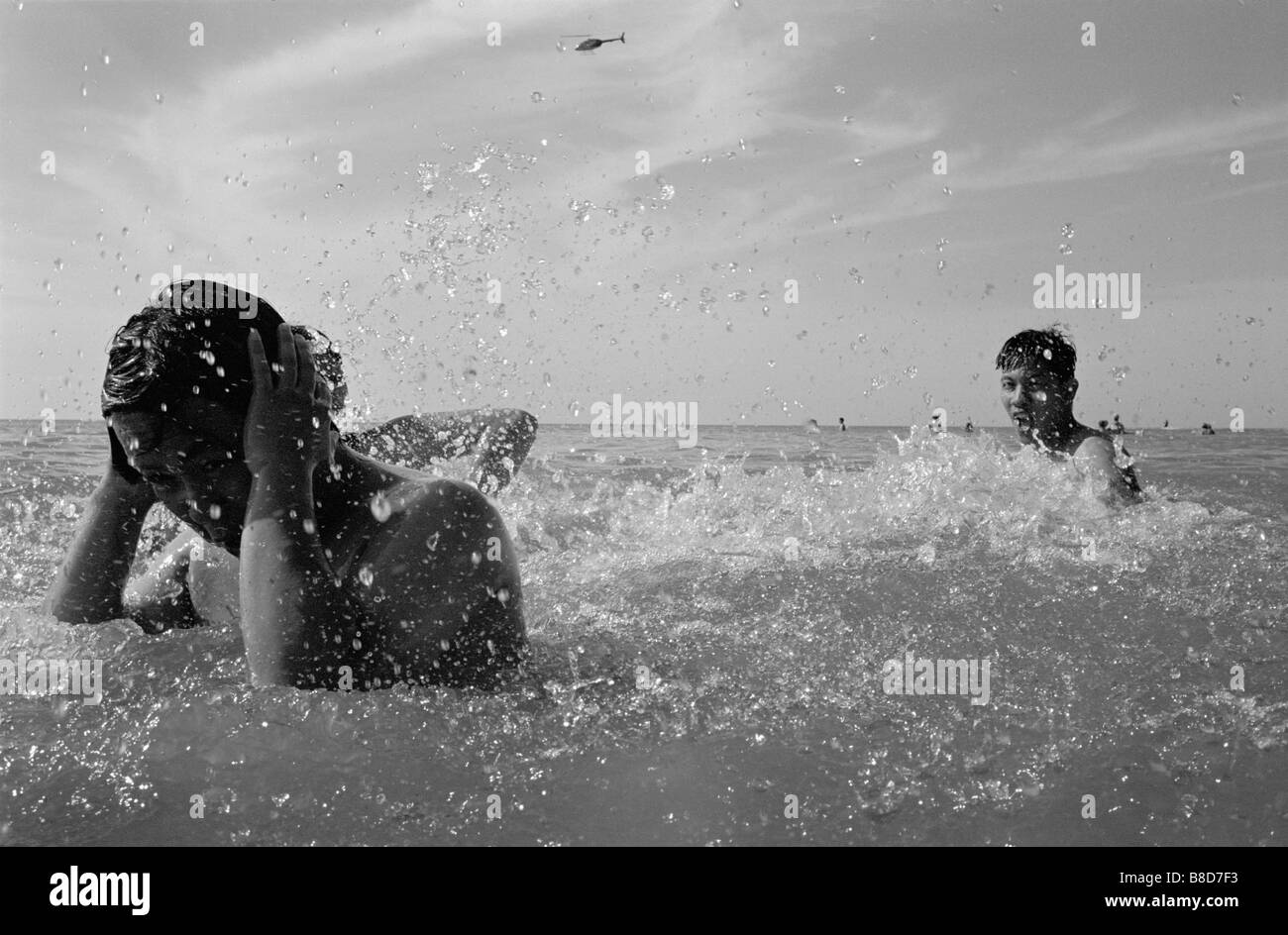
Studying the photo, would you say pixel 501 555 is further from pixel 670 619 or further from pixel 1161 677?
pixel 1161 677

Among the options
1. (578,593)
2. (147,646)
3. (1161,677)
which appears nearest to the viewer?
(147,646)

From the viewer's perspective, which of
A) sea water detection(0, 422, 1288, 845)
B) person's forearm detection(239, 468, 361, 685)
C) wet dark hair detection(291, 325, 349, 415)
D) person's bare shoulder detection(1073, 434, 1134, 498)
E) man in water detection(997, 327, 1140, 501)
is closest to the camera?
sea water detection(0, 422, 1288, 845)

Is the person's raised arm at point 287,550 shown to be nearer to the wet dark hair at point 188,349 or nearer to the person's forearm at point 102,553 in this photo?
the wet dark hair at point 188,349

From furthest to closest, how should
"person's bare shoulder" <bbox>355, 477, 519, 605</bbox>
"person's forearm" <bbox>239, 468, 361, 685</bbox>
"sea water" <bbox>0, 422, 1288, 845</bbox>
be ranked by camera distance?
"person's bare shoulder" <bbox>355, 477, 519, 605</bbox> → "person's forearm" <bbox>239, 468, 361, 685</bbox> → "sea water" <bbox>0, 422, 1288, 845</bbox>

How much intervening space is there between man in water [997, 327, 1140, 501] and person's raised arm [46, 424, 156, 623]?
5.34 metres

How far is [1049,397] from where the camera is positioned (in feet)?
21.3

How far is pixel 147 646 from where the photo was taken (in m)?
3.02

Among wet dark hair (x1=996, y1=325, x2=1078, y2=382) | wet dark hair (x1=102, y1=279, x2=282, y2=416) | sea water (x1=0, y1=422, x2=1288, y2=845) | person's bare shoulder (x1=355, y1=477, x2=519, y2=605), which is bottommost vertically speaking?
sea water (x1=0, y1=422, x2=1288, y2=845)

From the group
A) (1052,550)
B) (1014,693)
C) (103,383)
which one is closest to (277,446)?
(103,383)

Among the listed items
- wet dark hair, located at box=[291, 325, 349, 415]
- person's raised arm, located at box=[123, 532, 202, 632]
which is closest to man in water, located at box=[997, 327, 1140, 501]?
wet dark hair, located at box=[291, 325, 349, 415]

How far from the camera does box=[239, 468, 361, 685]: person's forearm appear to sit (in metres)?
2.33

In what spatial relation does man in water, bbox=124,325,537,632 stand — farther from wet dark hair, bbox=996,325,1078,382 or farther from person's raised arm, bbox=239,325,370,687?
wet dark hair, bbox=996,325,1078,382
